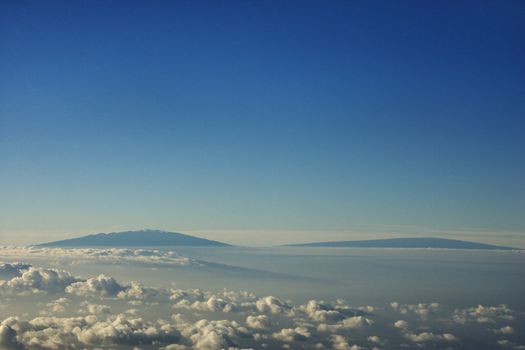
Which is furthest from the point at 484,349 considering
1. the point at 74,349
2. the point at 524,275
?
the point at 74,349

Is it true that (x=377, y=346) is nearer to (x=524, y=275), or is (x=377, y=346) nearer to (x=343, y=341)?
(x=343, y=341)

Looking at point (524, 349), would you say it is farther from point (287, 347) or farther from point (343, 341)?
point (287, 347)

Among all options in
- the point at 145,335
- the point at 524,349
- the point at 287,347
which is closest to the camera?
the point at 524,349

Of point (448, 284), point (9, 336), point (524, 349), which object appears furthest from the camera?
point (448, 284)

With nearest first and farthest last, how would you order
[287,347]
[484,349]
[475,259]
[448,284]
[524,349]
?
[524,349]
[484,349]
[287,347]
[448,284]
[475,259]

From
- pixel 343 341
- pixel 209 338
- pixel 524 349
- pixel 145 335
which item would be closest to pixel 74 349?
pixel 145 335

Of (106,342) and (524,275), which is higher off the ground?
(524,275)

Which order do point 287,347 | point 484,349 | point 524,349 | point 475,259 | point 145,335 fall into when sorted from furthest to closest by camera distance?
point 475,259 < point 145,335 < point 287,347 < point 484,349 < point 524,349

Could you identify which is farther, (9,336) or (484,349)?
(9,336)

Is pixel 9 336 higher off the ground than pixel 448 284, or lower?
lower
